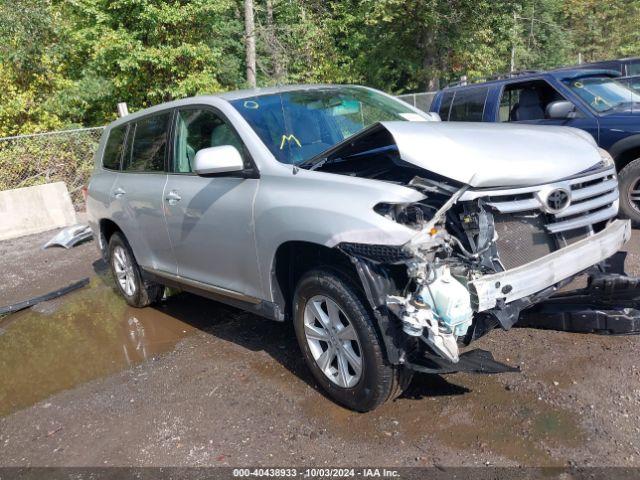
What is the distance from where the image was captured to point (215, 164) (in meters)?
3.79

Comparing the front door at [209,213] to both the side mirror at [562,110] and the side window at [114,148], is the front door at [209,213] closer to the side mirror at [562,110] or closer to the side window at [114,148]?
the side window at [114,148]

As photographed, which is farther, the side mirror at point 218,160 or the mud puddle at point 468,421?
the side mirror at point 218,160

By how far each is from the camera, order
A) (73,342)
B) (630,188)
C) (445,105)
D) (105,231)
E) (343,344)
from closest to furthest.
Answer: (343,344), (73,342), (105,231), (630,188), (445,105)

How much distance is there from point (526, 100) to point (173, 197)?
5339 millimetres

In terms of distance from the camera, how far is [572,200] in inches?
133

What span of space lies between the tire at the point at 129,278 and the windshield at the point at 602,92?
549 centimetres

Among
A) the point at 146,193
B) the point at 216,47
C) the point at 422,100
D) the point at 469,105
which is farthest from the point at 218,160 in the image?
the point at 216,47

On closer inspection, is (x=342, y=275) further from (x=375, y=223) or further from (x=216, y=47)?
(x=216, y=47)

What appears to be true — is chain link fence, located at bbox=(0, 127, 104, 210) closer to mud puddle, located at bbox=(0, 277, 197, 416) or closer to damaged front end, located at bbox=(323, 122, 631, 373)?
mud puddle, located at bbox=(0, 277, 197, 416)

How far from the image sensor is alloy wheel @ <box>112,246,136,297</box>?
5969 mm

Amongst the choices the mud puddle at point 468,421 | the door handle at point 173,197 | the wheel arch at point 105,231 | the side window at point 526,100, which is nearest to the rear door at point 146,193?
the door handle at point 173,197

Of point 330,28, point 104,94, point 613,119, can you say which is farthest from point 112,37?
point 613,119

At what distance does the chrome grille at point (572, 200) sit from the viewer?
312 centimetres

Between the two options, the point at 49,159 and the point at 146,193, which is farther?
the point at 49,159
